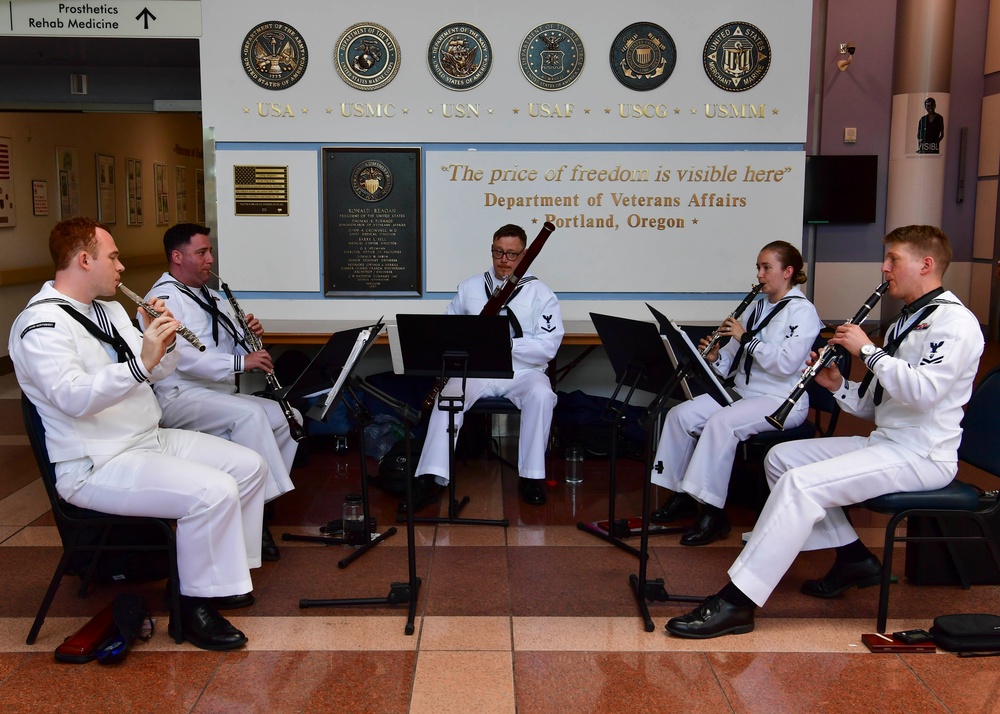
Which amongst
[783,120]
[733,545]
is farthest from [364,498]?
[783,120]

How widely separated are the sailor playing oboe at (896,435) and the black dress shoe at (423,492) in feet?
5.45

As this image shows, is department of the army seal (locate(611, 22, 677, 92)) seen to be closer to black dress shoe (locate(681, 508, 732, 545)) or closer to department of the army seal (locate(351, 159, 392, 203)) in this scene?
department of the army seal (locate(351, 159, 392, 203))

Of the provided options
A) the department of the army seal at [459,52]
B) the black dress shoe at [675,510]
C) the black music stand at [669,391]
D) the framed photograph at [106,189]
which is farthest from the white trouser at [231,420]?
the framed photograph at [106,189]

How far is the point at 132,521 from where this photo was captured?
2.94 m

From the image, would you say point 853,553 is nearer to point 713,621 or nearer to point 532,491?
point 713,621

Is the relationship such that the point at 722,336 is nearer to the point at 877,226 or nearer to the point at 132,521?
the point at 132,521

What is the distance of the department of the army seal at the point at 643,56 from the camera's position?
5383 mm

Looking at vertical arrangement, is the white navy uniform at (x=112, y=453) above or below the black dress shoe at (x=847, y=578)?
above

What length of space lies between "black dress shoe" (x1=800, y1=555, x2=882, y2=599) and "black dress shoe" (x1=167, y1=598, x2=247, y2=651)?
203 cm

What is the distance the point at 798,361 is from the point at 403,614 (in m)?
2.03

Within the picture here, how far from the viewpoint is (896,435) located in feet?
10.3

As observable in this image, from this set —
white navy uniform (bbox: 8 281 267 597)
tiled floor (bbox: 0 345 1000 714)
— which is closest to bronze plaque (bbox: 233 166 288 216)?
tiled floor (bbox: 0 345 1000 714)

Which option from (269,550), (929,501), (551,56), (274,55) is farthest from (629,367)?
(274,55)

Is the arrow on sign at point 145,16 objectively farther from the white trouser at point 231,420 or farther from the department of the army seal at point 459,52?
the white trouser at point 231,420
